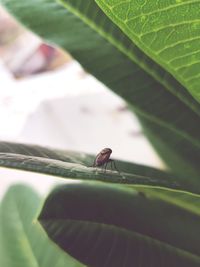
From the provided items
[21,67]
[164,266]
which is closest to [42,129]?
[21,67]

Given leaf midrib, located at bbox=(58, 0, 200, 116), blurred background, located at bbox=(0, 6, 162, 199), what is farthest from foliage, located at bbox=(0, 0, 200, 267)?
blurred background, located at bbox=(0, 6, 162, 199)

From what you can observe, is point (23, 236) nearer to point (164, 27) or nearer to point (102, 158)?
point (102, 158)

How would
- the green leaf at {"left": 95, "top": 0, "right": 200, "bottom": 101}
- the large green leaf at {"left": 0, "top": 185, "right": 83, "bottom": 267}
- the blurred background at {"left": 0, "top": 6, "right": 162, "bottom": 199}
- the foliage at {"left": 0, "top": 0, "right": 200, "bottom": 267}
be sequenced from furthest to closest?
1. the blurred background at {"left": 0, "top": 6, "right": 162, "bottom": 199}
2. the large green leaf at {"left": 0, "top": 185, "right": 83, "bottom": 267}
3. the foliage at {"left": 0, "top": 0, "right": 200, "bottom": 267}
4. the green leaf at {"left": 95, "top": 0, "right": 200, "bottom": 101}

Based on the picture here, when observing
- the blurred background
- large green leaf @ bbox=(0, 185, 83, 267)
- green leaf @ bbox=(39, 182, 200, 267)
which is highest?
the blurred background

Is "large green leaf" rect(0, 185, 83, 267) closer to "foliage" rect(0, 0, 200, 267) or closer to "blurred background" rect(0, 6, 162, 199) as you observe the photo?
"foliage" rect(0, 0, 200, 267)

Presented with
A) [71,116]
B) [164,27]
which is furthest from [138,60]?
[71,116]

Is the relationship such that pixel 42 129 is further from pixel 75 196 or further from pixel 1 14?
pixel 75 196

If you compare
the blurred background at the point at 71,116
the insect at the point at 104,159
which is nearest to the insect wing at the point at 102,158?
the insect at the point at 104,159
